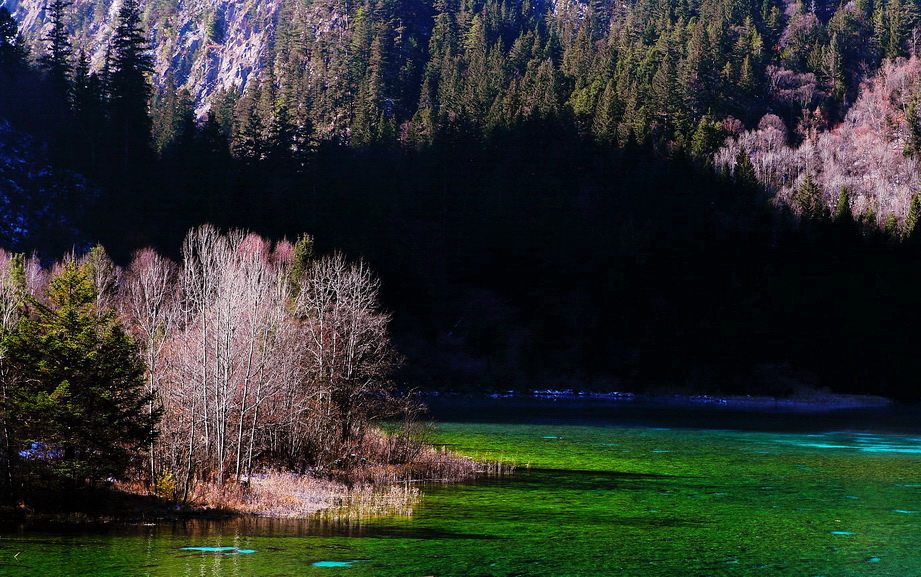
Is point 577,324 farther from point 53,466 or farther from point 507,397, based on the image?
point 53,466

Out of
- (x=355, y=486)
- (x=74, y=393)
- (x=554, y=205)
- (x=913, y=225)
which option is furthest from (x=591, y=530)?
(x=913, y=225)

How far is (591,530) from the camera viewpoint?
1127 inches

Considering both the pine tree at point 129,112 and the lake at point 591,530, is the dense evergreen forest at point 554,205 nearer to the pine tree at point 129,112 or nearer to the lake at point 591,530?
the pine tree at point 129,112

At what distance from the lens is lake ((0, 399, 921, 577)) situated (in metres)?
23.1

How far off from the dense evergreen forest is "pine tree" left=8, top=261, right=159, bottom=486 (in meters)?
72.0

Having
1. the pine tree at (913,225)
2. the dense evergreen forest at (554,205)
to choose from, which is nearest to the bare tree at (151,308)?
the dense evergreen forest at (554,205)

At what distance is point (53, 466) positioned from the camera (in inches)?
1069

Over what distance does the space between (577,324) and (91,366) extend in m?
106

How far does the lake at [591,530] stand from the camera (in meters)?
23.1

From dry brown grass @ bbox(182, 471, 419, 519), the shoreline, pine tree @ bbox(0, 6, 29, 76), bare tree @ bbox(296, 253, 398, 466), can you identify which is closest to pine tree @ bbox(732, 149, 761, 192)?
the shoreline

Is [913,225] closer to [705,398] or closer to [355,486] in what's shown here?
[705,398]

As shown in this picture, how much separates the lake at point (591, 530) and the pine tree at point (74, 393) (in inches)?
89.3

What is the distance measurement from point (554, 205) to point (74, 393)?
11820 centimetres

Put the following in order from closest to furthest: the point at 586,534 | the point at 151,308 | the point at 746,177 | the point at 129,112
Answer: the point at 586,534
the point at 151,308
the point at 129,112
the point at 746,177
